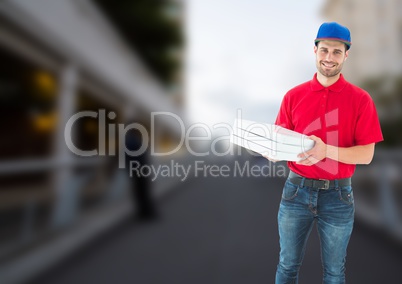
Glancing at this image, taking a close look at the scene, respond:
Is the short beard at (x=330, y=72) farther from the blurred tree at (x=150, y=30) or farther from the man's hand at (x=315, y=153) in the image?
the blurred tree at (x=150, y=30)

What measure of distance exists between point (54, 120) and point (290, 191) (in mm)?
5675

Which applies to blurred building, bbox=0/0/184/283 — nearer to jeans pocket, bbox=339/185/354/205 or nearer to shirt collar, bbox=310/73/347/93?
jeans pocket, bbox=339/185/354/205

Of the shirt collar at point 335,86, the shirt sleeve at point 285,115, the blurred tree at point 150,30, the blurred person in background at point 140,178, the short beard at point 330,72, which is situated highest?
the blurred tree at point 150,30

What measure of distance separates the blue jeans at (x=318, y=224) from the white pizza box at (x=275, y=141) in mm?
308

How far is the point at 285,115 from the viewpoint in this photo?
5.22ft

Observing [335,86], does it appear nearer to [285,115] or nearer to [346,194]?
[285,115]

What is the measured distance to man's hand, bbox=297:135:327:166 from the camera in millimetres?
1372

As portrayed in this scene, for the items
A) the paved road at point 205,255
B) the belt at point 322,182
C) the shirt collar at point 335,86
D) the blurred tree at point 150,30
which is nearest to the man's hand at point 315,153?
the belt at point 322,182

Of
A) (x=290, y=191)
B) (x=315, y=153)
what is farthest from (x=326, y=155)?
(x=290, y=191)

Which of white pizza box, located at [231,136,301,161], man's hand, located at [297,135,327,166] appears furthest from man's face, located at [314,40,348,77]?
white pizza box, located at [231,136,301,161]

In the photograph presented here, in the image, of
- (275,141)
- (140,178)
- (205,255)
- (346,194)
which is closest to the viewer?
(275,141)

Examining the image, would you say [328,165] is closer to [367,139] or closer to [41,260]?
[367,139]

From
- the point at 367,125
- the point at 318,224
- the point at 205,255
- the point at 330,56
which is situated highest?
the point at 330,56

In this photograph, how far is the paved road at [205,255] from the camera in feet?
8.96
